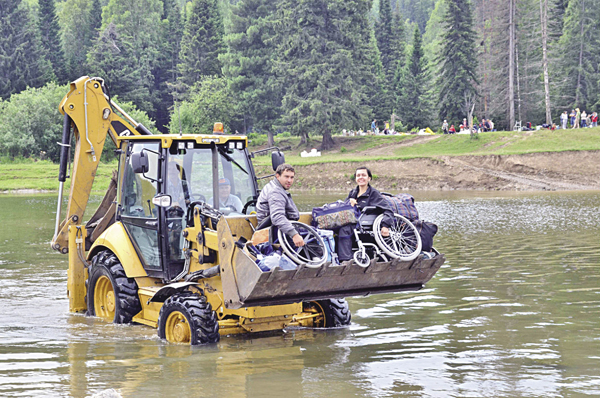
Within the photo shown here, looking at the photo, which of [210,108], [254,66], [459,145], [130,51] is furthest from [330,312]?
[130,51]

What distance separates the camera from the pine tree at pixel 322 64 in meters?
66.2

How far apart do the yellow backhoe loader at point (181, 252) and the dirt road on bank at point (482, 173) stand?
36551 millimetres

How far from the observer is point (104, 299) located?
1264 centimetres

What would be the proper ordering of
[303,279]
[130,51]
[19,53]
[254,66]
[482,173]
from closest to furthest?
[303,279], [482,173], [254,66], [19,53], [130,51]

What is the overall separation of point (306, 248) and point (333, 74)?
58789 millimetres

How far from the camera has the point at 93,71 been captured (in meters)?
85.9

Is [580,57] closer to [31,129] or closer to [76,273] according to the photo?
[31,129]

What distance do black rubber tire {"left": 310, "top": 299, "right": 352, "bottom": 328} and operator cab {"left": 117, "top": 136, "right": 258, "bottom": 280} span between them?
182 cm

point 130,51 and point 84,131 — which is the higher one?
point 130,51

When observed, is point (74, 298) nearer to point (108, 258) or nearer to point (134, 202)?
point (108, 258)

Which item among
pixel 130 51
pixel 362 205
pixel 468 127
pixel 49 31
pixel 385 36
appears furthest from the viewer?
pixel 49 31

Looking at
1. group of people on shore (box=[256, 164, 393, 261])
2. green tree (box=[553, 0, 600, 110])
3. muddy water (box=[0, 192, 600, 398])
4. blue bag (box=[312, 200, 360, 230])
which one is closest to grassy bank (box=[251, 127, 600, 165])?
green tree (box=[553, 0, 600, 110])

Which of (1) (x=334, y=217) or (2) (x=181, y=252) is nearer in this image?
(1) (x=334, y=217)

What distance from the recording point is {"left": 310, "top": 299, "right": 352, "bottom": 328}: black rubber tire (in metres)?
11.7
